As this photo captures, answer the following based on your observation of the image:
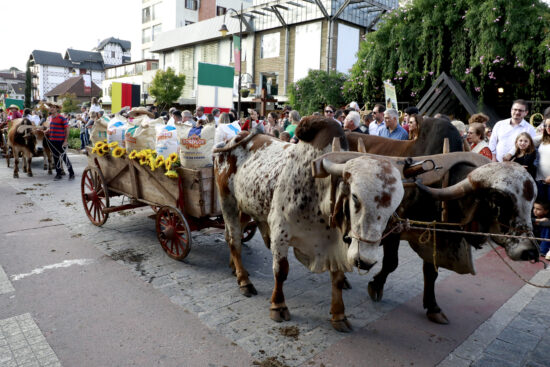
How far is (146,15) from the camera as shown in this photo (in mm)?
40312

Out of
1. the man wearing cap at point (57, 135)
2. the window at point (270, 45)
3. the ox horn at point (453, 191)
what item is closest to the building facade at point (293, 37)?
the window at point (270, 45)

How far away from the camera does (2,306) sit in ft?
12.4

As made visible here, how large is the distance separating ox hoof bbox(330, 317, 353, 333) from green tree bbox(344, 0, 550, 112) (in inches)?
433

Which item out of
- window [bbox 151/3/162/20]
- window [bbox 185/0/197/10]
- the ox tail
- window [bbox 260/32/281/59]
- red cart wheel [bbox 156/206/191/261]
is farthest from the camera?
window [bbox 151/3/162/20]

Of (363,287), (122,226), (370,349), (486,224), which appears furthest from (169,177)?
(486,224)

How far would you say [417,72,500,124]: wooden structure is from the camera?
12.5m

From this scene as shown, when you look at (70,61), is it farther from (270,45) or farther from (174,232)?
(174,232)

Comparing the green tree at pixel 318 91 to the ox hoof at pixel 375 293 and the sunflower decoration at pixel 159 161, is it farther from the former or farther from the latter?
the ox hoof at pixel 375 293

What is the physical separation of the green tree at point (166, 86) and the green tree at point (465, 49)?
17.0 m

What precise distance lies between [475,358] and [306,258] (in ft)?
5.08

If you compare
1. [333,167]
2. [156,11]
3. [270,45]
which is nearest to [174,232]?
[333,167]

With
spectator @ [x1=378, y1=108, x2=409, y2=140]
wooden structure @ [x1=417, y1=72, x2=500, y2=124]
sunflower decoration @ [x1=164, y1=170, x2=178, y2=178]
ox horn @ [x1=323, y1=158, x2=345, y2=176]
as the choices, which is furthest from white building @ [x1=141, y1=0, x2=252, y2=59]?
ox horn @ [x1=323, y1=158, x2=345, y2=176]

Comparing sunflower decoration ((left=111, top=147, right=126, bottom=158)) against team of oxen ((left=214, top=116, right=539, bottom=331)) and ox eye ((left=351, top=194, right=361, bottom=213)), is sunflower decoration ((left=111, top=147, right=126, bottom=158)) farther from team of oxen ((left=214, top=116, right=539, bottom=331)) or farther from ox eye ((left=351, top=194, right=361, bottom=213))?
ox eye ((left=351, top=194, right=361, bottom=213))

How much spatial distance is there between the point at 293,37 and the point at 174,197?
2006cm
